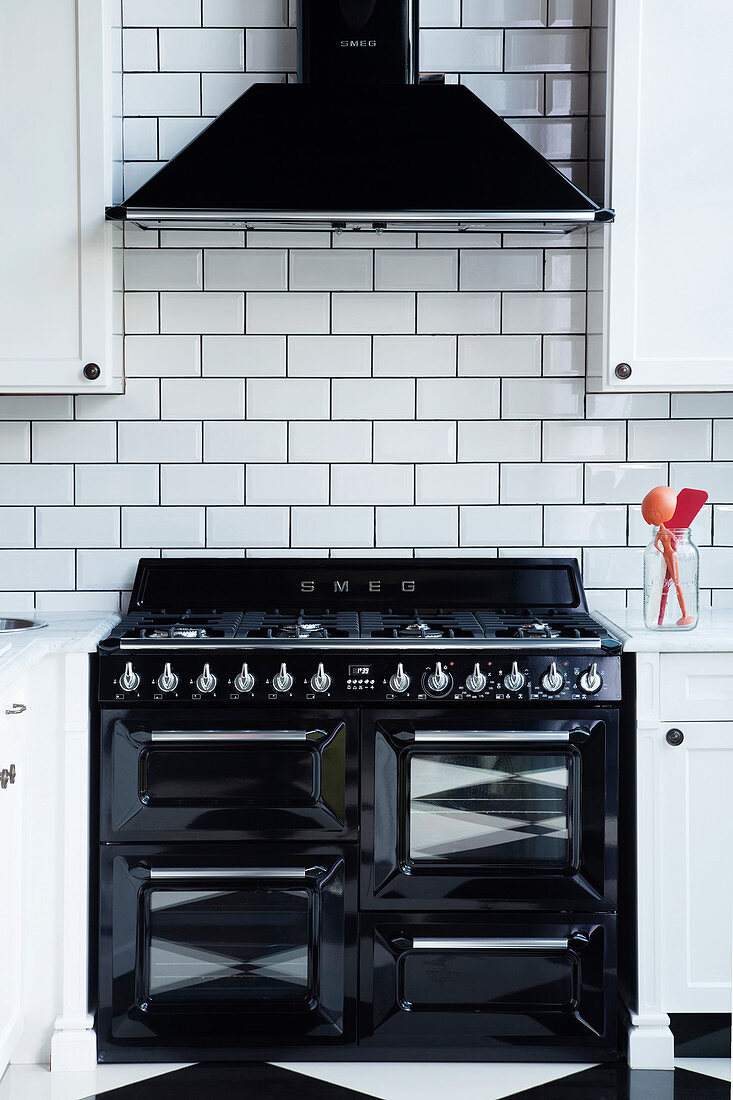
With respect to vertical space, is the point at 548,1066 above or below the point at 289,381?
below

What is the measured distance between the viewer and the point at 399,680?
2312mm

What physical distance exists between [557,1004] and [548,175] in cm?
185

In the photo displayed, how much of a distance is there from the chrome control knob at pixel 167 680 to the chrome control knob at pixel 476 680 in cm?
64

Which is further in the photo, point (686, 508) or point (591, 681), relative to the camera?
point (686, 508)

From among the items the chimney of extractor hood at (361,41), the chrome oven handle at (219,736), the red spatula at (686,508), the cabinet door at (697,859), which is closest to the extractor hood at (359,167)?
the chimney of extractor hood at (361,41)

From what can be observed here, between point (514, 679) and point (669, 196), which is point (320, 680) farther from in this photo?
point (669, 196)

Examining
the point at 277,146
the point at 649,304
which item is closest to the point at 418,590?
the point at 649,304

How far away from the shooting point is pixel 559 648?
2324 millimetres

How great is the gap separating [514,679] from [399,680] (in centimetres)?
25

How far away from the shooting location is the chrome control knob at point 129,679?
2.32 meters

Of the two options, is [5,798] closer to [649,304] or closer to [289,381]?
[289,381]

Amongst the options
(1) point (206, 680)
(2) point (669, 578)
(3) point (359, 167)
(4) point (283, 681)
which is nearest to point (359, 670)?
(4) point (283, 681)

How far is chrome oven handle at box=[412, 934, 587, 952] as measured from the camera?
234 cm

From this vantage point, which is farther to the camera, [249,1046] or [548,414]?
[548,414]
